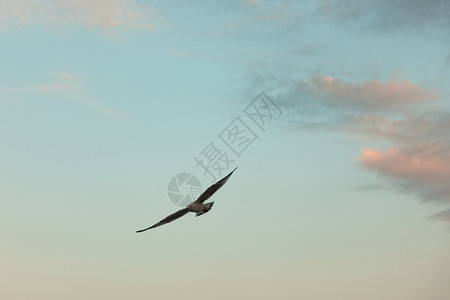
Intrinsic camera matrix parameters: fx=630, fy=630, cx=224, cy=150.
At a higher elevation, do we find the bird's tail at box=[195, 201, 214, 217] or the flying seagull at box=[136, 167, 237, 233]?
the flying seagull at box=[136, 167, 237, 233]

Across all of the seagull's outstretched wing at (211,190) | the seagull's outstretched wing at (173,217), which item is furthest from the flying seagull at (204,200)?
the seagull's outstretched wing at (173,217)

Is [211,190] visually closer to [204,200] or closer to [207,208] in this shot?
[204,200]

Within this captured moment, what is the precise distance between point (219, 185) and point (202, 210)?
3.87m

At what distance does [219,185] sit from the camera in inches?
2980

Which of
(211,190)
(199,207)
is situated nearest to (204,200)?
(199,207)

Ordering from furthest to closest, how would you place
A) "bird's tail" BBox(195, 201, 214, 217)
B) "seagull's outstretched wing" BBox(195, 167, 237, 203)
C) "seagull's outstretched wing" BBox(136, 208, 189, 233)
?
"seagull's outstretched wing" BBox(136, 208, 189, 233) < "bird's tail" BBox(195, 201, 214, 217) < "seagull's outstretched wing" BBox(195, 167, 237, 203)

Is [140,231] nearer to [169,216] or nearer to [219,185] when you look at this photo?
[169,216]

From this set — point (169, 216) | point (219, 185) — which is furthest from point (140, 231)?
point (219, 185)

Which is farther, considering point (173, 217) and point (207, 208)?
point (173, 217)

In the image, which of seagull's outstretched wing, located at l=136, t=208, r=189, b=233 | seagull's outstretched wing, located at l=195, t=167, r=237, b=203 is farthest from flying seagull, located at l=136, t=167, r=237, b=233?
seagull's outstretched wing, located at l=136, t=208, r=189, b=233

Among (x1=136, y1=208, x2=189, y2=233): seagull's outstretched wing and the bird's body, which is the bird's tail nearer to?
the bird's body

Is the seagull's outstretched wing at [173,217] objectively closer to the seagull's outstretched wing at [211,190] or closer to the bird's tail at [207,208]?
the bird's tail at [207,208]

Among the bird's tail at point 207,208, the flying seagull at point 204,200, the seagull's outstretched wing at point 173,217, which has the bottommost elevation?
the bird's tail at point 207,208

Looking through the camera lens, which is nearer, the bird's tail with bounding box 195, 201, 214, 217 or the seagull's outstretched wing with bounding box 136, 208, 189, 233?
the bird's tail with bounding box 195, 201, 214, 217
